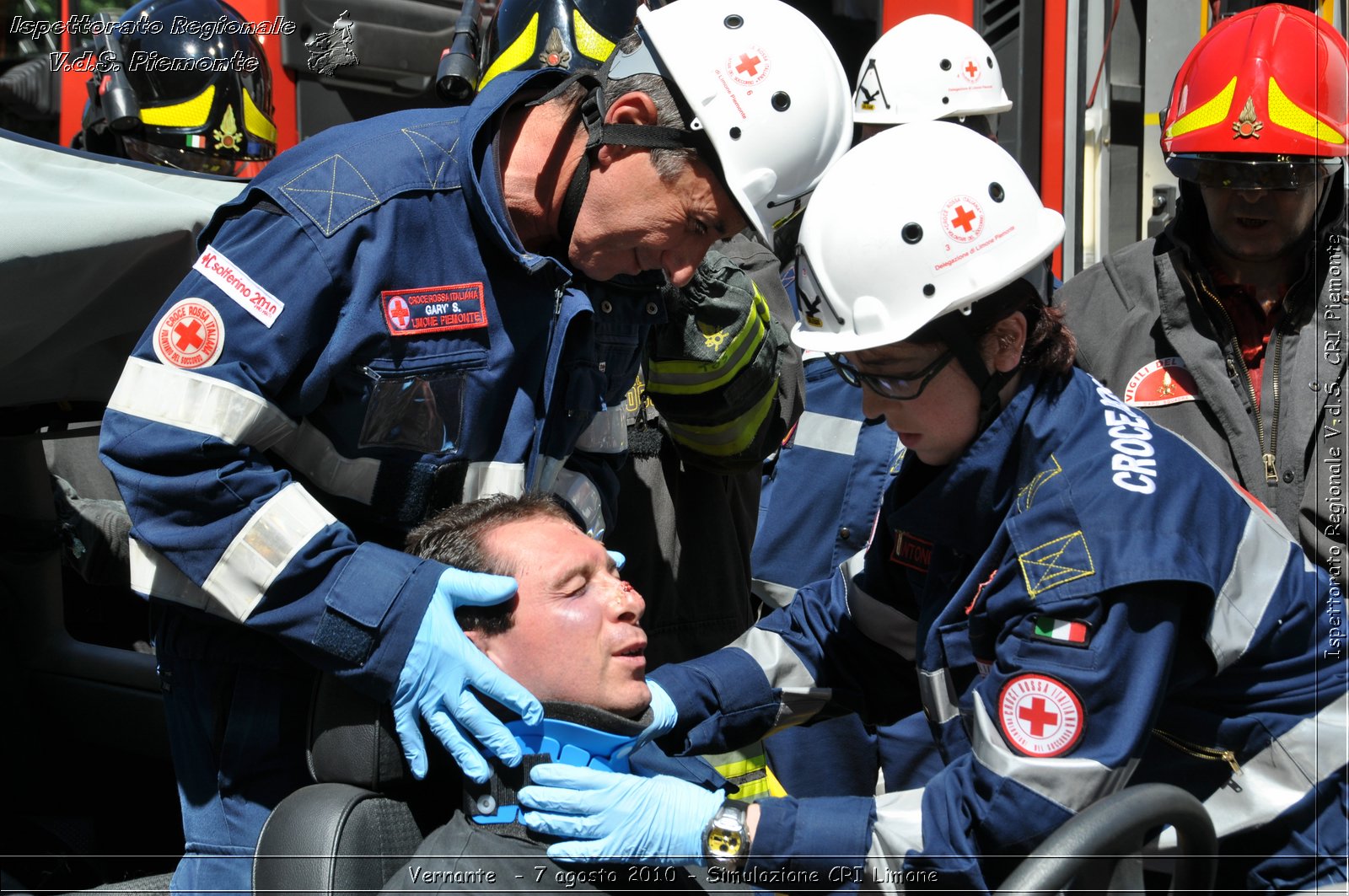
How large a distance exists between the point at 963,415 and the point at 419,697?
1147 millimetres

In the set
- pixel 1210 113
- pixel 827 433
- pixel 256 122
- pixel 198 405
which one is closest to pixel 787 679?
pixel 827 433

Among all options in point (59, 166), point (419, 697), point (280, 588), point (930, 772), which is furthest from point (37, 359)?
point (930, 772)

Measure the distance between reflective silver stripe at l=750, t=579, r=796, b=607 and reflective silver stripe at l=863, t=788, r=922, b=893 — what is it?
170cm

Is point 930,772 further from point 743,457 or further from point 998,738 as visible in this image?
point 743,457

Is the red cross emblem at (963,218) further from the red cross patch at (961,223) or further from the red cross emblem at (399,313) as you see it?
the red cross emblem at (399,313)

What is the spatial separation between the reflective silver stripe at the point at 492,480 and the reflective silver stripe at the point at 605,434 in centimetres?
37

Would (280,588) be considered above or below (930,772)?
above

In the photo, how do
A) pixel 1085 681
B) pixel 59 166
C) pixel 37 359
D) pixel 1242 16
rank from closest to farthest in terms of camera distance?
pixel 1085 681
pixel 37 359
pixel 59 166
pixel 1242 16

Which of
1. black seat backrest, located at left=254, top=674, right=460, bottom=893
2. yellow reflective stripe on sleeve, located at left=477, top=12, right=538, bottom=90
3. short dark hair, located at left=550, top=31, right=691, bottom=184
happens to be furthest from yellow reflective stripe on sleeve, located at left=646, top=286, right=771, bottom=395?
yellow reflective stripe on sleeve, located at left=477, top=12, right=538, bottom=90

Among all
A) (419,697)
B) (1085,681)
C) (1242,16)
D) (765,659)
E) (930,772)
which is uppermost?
(1242,16)

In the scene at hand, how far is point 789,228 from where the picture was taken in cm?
364

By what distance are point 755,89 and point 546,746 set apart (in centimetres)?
143

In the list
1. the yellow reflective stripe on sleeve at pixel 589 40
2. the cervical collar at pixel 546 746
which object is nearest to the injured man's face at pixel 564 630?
the cervical collar at pixel 546 746

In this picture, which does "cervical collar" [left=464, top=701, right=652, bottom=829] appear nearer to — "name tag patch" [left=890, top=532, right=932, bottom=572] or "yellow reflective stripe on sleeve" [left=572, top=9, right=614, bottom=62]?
"name tag patch" [left=890, top=532, right=932, bottom=572]
